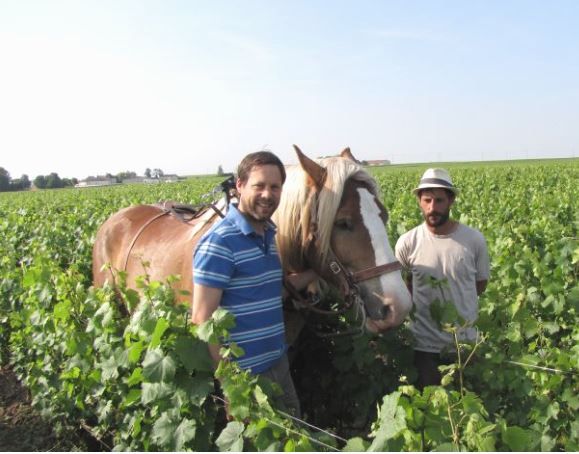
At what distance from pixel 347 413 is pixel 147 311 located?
6.51ft

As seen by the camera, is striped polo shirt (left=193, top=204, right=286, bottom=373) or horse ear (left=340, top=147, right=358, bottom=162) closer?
striped polo shirt (left=193, top=204, right=286, bottom=373)

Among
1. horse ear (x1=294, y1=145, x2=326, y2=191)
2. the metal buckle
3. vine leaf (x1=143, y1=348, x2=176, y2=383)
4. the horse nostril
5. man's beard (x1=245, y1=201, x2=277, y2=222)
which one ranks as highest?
horse ear (x1=294, y1=145, x2=326, y2=191)

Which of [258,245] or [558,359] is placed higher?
[258,245]

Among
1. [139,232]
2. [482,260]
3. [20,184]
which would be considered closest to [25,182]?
[20,184]

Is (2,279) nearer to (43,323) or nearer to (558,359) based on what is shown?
(43,323)

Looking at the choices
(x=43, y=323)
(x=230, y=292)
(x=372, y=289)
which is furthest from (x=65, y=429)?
(x=372, y=289)

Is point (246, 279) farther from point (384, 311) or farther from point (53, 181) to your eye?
point (53, 181)

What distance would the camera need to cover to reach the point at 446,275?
348 cm

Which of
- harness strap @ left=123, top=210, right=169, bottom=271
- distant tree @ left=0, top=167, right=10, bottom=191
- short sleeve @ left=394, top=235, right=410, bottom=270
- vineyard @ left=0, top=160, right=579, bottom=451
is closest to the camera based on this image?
vineyard @ left=0, top=160, right=579, bottom=451

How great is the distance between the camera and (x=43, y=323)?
3.73 m

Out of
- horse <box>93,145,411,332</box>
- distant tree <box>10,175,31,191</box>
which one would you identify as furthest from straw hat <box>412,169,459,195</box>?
distant tree <box>10,175,31,191</box>

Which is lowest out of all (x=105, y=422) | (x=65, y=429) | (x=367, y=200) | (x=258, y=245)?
(x=65, y=429)

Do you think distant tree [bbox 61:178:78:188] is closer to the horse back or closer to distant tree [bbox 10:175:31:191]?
distant tree [bbox 10:175:31:191]

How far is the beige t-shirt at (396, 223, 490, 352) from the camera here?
11.4ft
